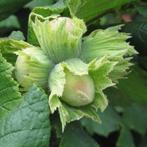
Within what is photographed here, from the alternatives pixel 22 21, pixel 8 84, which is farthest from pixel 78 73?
pixel 22 21

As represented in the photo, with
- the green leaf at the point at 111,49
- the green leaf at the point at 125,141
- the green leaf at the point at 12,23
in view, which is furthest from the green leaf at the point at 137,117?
the green leaf at the point at 111,49

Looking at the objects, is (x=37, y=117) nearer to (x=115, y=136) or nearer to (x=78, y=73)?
(x=78, y=73)

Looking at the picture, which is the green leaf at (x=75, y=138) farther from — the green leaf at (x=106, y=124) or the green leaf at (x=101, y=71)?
the green leaf at (x=106, y=124)

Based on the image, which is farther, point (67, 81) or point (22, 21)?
point (22, 21)

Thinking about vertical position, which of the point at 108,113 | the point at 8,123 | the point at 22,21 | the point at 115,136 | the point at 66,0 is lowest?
the point at 115,136

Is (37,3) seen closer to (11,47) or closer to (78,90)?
(11,47)
